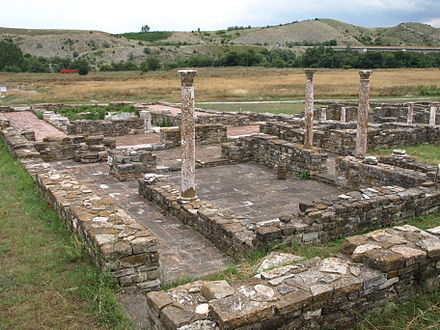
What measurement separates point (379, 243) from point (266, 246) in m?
2.21

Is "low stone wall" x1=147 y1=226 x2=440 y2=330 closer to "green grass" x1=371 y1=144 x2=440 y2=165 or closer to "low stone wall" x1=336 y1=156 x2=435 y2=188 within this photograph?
"low stone wall" x1=336 y1=156 x2=435 y2=188

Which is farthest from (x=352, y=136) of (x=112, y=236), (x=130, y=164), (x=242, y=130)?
(x=112, y=236)

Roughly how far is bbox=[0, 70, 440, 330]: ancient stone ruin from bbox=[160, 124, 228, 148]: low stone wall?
2.1 inches

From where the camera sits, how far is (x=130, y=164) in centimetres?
1259

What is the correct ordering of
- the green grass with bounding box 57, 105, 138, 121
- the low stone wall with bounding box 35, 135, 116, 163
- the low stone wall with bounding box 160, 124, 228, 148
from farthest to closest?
the green grass with bounding box 57, 105, 138, 121
the low stone wall with bounding box 160, 124, 228, 148
the low stone wall with bounding box 35, 135, 116, 163

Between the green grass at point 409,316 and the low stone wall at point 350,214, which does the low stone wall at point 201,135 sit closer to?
the low stone wall at point 350,214

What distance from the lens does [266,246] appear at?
273 inches

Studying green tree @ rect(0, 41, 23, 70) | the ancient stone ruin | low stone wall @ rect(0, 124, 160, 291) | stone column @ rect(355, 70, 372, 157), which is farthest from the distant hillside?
low stone wall @ rect(0, 124, 160, 291)

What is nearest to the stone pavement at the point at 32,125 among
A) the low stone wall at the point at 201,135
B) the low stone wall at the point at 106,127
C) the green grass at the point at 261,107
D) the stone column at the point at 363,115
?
the low stone wall at the point at 106,127

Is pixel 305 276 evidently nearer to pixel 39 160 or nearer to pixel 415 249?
pixel 415 249

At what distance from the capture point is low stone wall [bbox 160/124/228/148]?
17.1 metres

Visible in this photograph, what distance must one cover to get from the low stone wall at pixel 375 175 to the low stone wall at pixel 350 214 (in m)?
1.15

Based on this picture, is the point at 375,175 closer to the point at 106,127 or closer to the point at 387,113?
the point at 106,127

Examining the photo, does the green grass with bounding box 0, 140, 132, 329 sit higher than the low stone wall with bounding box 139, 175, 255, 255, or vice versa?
the green grass with bounding box 0, 140, 132, 329
